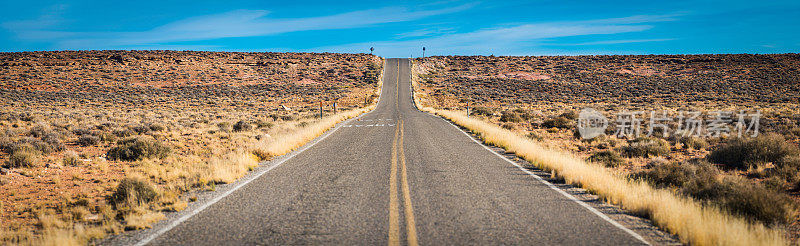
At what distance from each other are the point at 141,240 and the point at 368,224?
3.04 metres

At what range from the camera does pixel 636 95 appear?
60.2 meters

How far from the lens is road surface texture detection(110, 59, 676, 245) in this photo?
4883mm

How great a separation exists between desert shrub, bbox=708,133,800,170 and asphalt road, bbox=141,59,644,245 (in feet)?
26.0

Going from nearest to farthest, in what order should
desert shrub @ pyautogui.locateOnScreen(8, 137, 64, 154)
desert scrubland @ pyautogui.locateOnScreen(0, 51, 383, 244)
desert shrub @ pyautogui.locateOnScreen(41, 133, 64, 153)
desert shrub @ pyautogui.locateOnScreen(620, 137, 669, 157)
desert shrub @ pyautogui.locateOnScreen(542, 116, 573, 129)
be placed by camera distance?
1. desert scrubland @ pyautogui.locateOnScreen(0, 51, 383, 244)
2. desert shrub @ pyautogui.locateOnScreen(8, 137, 64, 154)
3. desert shrub @ pyautogui.locateOnScreen(41, 133, 64, 153)
4. desert shrub @ pyautogui.locateOnScreen(620, 137, 669, 157)
5. desert shrub @ pyautogui.locateOnScreen(542, 116, 573, 129)

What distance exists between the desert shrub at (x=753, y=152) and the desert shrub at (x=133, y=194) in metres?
15.7

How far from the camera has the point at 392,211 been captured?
235 inches

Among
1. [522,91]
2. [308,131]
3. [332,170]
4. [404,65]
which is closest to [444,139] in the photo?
[308,131]

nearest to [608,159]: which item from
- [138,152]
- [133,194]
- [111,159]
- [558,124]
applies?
[558,124]

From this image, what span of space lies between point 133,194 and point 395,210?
4.91m

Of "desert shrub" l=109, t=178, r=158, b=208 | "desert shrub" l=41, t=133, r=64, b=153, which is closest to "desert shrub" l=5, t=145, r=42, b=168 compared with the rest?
"desert shrub" l=41, t=133, r=64, b=153

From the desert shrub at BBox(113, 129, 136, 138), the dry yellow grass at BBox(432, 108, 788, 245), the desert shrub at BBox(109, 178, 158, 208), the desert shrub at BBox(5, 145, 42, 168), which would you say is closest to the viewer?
the dry yellow grass at BBox(432, 108, 788, 245)

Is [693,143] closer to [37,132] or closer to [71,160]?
[71,160]

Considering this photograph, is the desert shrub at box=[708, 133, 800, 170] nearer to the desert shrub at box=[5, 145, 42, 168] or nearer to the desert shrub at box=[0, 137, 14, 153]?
the desert shrub at box=[5, 145, 42, 168]

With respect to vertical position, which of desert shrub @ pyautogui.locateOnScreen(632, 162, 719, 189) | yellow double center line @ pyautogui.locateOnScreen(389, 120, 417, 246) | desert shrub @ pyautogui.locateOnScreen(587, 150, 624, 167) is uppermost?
yellow double center line @ pyautogui.locateOnScreen(389, 120, 417, 246)
